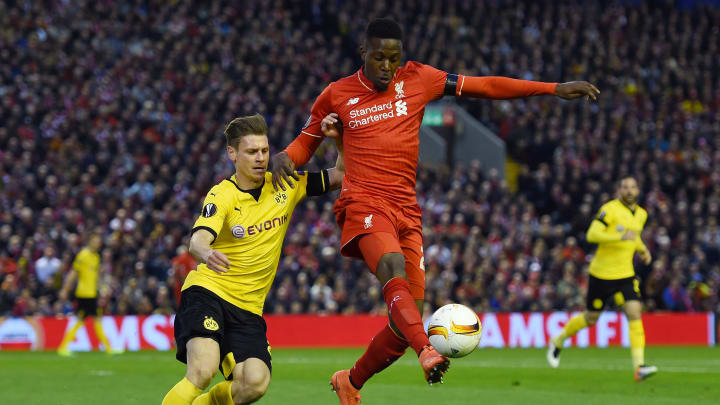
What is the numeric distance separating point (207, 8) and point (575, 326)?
16.5 metres

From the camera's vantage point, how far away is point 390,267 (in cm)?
712

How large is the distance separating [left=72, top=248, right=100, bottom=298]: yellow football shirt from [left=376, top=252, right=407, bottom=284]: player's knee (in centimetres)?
1185

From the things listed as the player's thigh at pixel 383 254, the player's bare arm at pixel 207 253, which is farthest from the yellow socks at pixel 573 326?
the player's bare arm at pixel 207 253

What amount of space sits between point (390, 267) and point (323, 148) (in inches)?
666

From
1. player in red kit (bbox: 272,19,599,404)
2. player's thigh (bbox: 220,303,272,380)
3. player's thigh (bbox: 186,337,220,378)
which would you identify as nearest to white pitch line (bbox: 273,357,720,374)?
player in red kit (bbox: 272,19,599,404)

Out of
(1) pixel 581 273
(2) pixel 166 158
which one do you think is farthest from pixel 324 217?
(1) pixel 581 273

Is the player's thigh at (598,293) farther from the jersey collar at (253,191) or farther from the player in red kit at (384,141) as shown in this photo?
the jersey collar at (253,191)

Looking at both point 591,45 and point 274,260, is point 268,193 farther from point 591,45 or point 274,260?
point 591,45

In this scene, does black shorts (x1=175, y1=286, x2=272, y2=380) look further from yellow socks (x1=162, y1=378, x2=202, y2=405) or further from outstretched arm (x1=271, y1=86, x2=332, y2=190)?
outstretched arm (x1=271, y1=86, x2=332, y2=190)

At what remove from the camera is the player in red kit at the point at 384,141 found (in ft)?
24.3

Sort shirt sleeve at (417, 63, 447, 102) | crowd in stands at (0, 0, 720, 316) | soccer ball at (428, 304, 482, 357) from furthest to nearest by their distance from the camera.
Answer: crowd in stands at (0, 0, 720, 316), shirt sleeve at (417, 63, 447, 102), soccer ball at (428, 304, 482, 357)

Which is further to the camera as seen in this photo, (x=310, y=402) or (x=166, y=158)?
(x=166, y=158)

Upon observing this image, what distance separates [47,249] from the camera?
1939 centimetres

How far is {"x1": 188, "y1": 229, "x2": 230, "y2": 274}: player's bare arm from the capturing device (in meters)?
6.30
